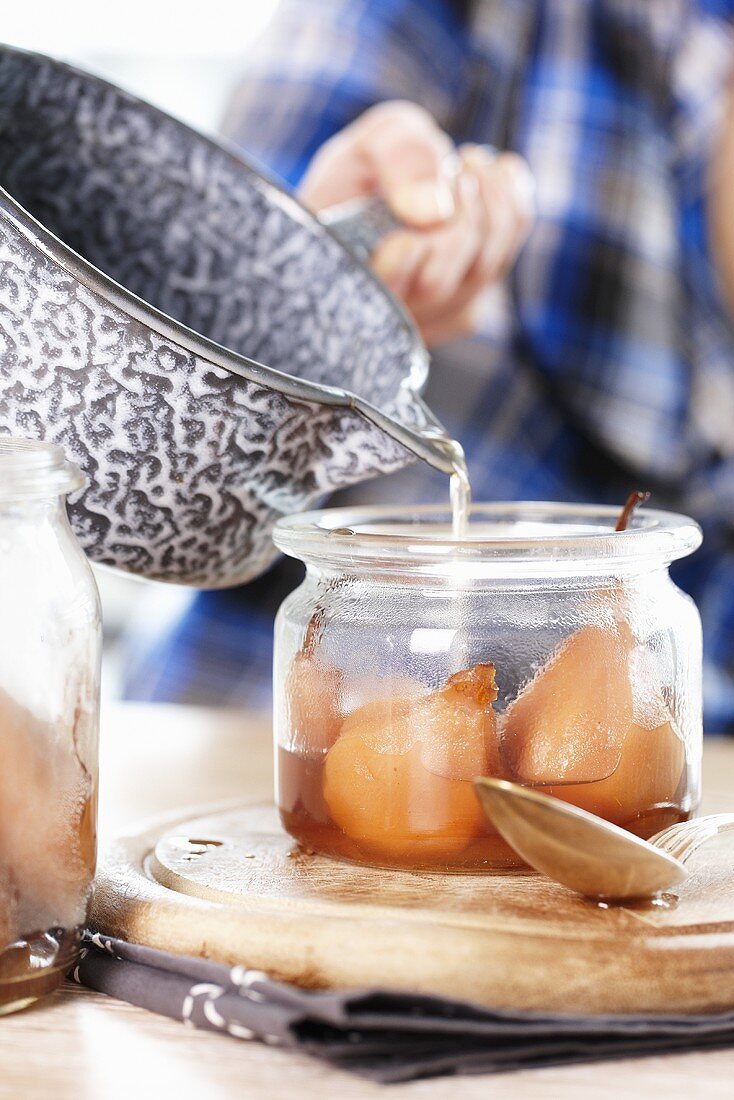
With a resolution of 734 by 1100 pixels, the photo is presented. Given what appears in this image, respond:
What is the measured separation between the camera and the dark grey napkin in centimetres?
36

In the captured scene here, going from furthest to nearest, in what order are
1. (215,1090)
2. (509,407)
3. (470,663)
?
(509,407)
(470,663)
(215,1090)

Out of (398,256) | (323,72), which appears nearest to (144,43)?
(323,72)

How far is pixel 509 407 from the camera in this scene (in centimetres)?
119

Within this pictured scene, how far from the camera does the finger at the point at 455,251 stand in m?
0.94

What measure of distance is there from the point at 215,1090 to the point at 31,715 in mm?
130

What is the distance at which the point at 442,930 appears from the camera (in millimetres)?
403

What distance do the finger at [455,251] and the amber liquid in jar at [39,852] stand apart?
594 mm

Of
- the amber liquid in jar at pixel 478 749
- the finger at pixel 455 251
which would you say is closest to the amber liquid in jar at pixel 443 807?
the amber liquid in jar at pixel 478 749

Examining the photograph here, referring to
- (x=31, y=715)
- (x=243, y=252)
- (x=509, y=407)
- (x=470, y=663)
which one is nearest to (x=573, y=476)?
(x=509, y=407)

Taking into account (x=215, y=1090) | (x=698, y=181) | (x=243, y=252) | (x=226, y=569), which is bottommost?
(x=215, y=1090)

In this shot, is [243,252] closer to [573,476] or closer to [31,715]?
[31,715]

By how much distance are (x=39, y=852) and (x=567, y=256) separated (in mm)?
962

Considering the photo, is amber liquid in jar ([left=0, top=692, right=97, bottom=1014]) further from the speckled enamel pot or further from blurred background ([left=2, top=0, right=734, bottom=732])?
blurred background ([left=2, top=0, right=734, bottom=732])

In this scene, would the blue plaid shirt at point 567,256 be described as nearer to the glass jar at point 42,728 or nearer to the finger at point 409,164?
the finger at point 409,164
